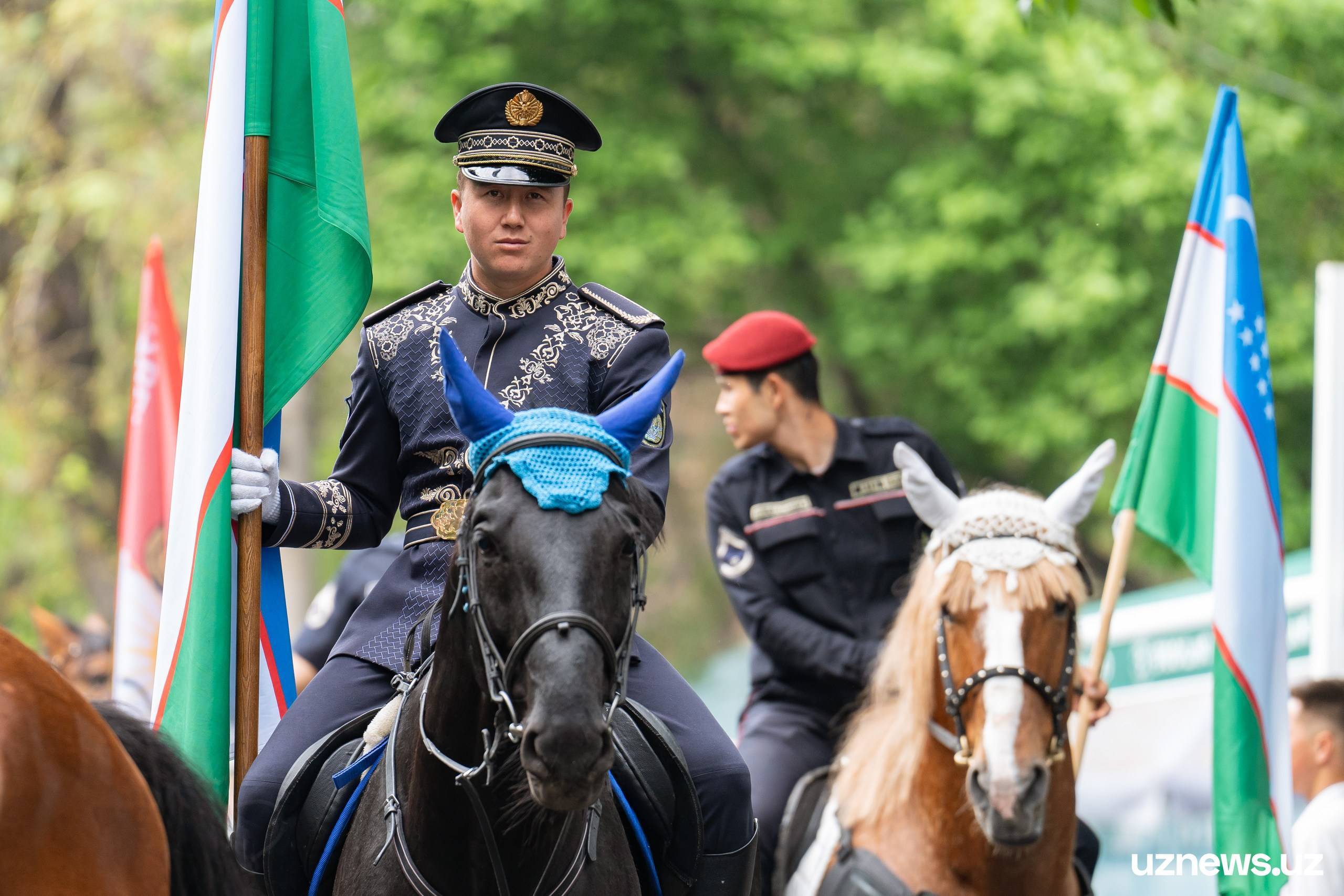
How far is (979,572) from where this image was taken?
4.67 m

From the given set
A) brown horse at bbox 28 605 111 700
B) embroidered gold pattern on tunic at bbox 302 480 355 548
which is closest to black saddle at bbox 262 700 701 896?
embroidered gold pattern on tunic at bbox 302 480 355 548

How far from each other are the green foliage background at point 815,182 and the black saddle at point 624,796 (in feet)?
30.3

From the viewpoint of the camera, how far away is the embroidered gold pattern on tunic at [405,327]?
386cm

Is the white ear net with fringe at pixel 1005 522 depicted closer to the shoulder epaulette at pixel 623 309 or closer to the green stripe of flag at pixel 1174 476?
the green stripe of flag at pixel 1174 476

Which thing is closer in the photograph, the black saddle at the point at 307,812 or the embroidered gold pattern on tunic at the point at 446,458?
the black saddle at the point at 307,812

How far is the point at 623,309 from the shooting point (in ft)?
12.8

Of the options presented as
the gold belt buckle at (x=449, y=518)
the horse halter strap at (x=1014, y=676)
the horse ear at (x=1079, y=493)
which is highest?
the horse ear at (x=1079, y=493)

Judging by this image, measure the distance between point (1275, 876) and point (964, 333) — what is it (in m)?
9.10

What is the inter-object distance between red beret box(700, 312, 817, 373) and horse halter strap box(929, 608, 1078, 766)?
2.01m

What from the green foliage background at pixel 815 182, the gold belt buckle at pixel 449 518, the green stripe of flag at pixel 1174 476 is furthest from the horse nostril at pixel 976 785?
the green foliage background at pixel 815 182

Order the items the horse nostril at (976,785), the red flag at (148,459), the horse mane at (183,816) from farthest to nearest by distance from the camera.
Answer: the red flag at (148,459) < the horse nostril at (976,785) < the horse mane at (183,816)

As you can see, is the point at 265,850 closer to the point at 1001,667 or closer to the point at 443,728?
the point at 443,728

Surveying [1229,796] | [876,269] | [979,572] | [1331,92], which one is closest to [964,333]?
[876,269]

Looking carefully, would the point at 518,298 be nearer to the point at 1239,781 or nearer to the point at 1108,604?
the point at 1108,604
